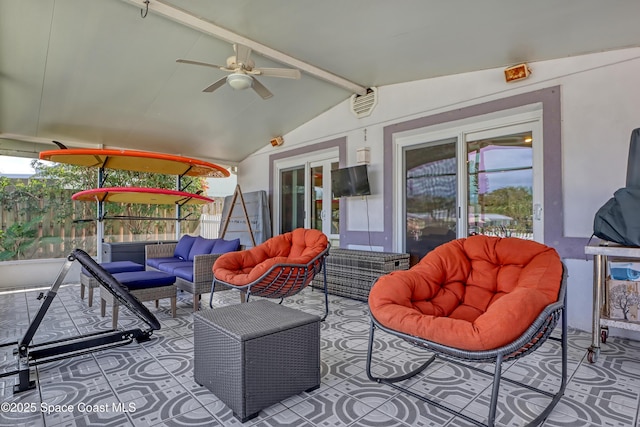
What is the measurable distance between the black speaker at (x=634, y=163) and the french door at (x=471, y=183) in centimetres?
106

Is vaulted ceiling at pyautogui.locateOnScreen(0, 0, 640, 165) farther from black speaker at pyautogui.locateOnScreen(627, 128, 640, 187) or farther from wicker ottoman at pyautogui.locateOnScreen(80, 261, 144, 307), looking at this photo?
wicker ottoman at pyautogui.locateOnScreen(80, 261, 144, 307)

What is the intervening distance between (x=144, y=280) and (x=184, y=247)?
159cm

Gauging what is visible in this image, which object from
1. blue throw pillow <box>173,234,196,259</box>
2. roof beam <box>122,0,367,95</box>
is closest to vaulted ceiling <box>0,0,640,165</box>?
roof beam <box>122,0,367,95</box>

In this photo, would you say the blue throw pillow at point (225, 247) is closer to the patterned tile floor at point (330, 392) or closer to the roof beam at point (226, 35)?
the patterned tile floor at point (330, 392)

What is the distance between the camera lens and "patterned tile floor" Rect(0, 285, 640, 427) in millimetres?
1853

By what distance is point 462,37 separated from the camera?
3309 millimetres

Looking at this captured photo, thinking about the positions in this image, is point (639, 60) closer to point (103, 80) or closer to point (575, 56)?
point (575, 56)

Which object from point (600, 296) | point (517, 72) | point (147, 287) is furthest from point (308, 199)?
point (600, 296)

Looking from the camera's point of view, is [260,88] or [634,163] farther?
[260,88]

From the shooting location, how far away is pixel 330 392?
6.98ft

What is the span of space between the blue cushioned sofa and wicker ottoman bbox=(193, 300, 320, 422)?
1734 millimetres

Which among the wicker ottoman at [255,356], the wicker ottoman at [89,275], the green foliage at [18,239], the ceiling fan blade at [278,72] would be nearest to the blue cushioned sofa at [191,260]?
the wicker ottoman at [89,275]

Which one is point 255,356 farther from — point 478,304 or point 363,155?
point 363,155

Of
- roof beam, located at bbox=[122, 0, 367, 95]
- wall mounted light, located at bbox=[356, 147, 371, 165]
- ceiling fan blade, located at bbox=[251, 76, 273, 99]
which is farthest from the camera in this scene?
wall mounted light, located at bbox=[356, 147, 371, 165]
